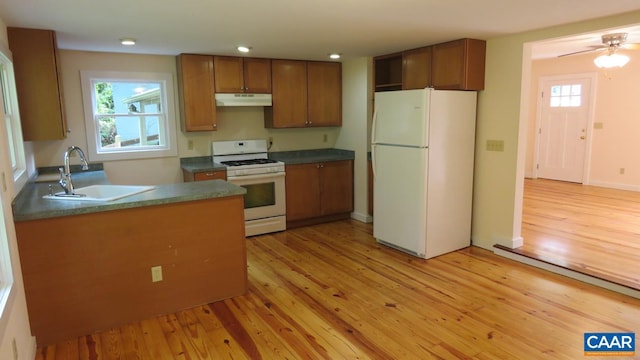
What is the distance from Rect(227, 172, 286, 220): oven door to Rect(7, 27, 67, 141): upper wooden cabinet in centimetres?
193

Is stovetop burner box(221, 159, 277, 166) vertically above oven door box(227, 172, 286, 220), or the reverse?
stovetop burner box(221, 159, 277, 166)

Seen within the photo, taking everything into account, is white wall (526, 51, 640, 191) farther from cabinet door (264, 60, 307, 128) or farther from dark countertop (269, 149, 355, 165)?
cabinet door (264, 60, 307, 128)

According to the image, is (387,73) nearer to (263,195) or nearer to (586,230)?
(263,195)

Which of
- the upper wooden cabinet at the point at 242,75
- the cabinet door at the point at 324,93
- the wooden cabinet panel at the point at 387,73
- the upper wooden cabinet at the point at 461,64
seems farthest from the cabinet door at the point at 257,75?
the upper wooden cabinet at the point at 461,64

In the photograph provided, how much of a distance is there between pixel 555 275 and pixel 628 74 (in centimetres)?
496

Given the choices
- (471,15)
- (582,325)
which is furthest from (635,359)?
(471,15)

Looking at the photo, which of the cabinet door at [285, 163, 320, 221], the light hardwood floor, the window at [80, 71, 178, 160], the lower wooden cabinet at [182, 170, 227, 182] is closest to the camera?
the light hardwood floor

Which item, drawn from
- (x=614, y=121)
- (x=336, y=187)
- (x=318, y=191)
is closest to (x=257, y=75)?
(x=318, y=191)

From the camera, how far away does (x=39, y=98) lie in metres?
3.32

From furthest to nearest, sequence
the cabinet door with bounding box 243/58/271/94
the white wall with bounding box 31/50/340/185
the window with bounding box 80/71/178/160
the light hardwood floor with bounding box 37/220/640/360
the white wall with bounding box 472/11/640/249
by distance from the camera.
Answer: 1. the cabinet door with bounding box 243/58/271/94
2. the window with bounding box 80/71/178/160
3. the white wall with bounding box 31/50/340/185
4. the white wall with bounding box 472/11/640/249
5. the light hardwood floor with bounding box 37/220/640/360

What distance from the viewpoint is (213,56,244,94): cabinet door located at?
4734mm

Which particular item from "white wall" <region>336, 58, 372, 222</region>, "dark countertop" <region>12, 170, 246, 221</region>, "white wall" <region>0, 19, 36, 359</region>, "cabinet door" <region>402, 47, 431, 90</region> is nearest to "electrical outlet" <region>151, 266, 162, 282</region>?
"dark countertop" <region>12, 170, 246, 221</region>

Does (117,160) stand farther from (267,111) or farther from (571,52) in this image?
(571,52)

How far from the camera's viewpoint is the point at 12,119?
322cm
